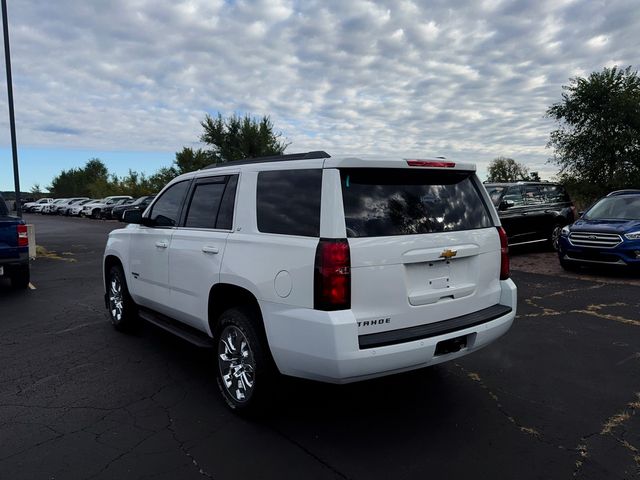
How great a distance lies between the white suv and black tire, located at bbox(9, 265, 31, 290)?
5.90 meters

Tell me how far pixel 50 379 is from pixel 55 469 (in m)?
1.70

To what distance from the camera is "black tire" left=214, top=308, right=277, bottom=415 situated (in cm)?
345

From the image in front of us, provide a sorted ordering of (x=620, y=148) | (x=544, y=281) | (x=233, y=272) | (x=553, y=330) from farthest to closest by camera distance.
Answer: (x=620, y=148)
(x=544, y=281)
(x=553, y=330)
(x=233, y=272)

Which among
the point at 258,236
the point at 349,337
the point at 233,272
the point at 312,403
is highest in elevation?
the point at 258,236

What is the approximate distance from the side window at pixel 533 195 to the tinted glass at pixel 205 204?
1038 centimetres

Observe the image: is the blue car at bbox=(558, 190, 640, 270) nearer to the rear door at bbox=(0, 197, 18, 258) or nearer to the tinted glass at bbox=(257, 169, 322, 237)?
the tinted glass at bbox=(257, 169, 322, 237)

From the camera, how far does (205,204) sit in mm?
4398

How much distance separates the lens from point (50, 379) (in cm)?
445

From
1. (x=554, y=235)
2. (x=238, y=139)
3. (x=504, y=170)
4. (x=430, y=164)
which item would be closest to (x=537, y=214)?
(x=554, y=235)

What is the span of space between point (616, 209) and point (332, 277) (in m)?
9.77

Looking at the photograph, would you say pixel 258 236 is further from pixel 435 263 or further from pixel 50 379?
pixel 50 379

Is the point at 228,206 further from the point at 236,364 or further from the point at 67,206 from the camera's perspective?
the point at 67,206

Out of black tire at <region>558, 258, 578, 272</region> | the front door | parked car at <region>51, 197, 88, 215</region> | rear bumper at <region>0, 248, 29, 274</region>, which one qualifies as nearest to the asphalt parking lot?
the front door

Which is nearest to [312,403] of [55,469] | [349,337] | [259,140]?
[349,337]
